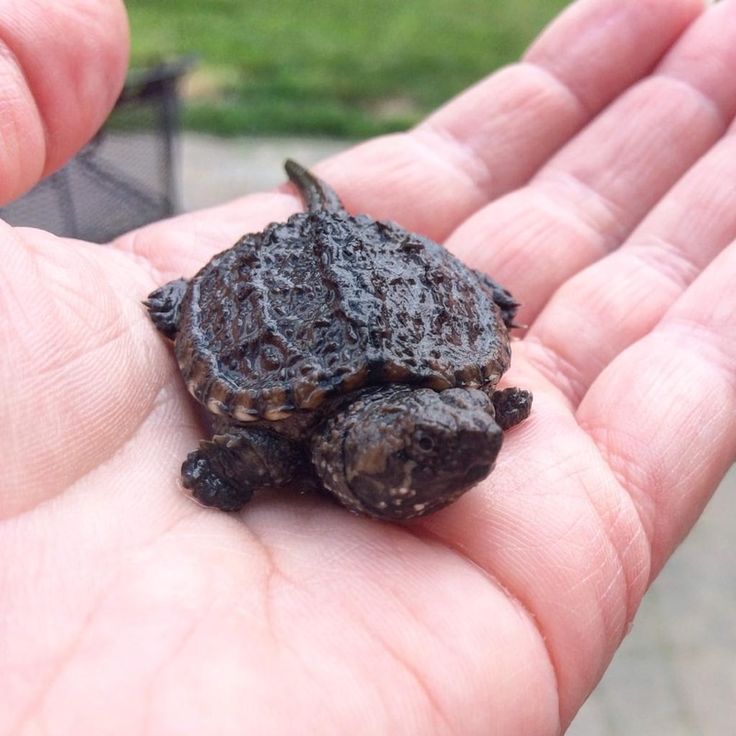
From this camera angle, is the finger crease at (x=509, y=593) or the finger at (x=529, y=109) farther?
the finger at (x=529, y=109)

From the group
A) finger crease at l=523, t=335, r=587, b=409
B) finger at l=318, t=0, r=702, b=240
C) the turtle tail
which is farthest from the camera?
finger at l=318, t=0, r=702, b=240

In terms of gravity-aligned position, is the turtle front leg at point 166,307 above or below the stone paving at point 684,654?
above

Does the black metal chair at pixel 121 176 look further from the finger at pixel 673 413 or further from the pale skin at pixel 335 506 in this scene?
the finger at pixel 673 413

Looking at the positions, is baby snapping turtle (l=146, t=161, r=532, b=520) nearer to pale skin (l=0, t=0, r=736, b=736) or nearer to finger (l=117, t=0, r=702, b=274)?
pale skin (l=0, t=0, r=736, b=736)

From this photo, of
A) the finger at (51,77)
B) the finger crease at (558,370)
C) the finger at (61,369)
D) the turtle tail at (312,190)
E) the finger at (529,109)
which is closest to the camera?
the finger at (61,369)

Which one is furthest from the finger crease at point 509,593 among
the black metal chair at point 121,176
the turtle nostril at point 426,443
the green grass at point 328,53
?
the green grass at point 328,53

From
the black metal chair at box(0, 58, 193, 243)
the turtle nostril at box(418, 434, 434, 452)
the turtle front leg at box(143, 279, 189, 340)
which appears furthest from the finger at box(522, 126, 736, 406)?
the black metal chair at box(0, 58, 193, 243)

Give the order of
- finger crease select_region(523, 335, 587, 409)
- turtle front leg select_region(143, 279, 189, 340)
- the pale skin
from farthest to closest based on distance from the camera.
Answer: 1. finger crease select_region(523, 335, 587, 409)
2. turtle front leg select_region(143, 279, 189, 340)
3. the pale skin
